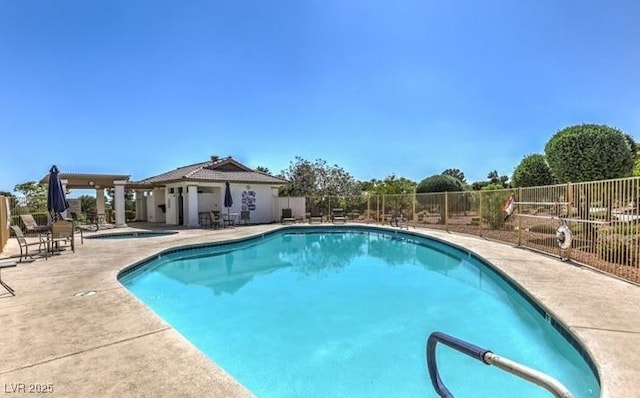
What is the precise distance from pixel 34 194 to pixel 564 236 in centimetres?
Answer: 2758

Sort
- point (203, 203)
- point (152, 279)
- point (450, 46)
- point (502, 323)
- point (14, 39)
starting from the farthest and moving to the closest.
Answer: point (203, 203)
point (450, 46)
point (14, 39)
point (152, 279)
point (502, 323)

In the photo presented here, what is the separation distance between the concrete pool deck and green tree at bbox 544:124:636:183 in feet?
16.9

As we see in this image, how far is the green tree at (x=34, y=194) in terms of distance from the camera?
56.7 feet

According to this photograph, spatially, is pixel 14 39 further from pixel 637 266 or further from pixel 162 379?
pixel 637 266

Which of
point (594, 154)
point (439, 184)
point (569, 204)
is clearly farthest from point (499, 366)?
point (439, 184)

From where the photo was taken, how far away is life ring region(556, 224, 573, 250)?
877 cm

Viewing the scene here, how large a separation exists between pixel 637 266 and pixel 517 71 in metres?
9.70

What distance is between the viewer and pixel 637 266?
266 inches

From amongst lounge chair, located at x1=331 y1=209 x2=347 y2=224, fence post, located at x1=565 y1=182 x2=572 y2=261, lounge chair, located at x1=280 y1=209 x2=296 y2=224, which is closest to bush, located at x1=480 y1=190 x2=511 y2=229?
fence post, located at x1=565 y1=182 x2=572 y2=261

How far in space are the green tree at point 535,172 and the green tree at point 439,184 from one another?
18.0 feet

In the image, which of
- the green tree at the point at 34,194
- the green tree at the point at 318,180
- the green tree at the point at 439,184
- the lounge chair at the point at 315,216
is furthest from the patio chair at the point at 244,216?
the green tree at the point at 439,184

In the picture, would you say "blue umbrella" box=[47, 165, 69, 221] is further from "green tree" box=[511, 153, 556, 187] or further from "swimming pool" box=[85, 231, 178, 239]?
"green tree" box=[511, 153, 556, 187]

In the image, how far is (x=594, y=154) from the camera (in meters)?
11.0

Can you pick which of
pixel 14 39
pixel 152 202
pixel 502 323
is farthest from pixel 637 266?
pixel 152 202
